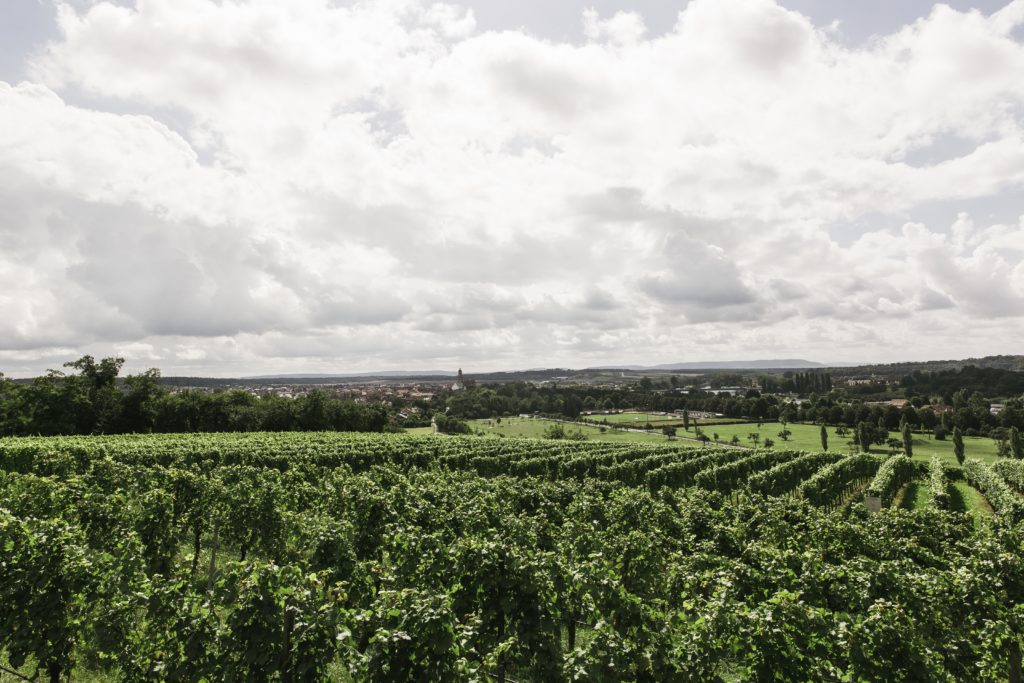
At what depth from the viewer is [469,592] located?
34.8 ft

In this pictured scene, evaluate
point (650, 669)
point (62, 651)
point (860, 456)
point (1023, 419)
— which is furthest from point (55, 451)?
point (1023, 419)

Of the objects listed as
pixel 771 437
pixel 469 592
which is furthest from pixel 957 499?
pixel 771 437

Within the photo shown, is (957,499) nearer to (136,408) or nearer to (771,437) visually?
(771,437)

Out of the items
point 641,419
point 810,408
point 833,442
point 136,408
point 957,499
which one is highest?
point 136,408

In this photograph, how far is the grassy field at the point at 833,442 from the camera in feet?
307

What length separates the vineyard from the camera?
7.62m

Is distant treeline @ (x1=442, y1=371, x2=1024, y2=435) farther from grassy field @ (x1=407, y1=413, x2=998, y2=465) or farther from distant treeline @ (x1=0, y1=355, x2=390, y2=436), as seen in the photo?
distant treeline @ (x1=0, y1=355, x2=390, y2=436)

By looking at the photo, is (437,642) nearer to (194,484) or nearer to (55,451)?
(194,484)

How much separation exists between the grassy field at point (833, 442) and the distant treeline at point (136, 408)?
86.0 m

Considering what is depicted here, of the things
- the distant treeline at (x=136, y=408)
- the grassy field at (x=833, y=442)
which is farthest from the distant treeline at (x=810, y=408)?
the distant treeline at (x=136, y=408)

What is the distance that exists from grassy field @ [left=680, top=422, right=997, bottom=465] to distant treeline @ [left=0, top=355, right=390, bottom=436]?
85968 mm

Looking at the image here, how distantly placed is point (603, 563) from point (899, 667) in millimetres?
5678

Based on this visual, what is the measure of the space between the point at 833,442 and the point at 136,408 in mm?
128307

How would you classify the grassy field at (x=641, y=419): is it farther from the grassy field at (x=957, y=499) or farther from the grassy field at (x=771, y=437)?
the grassy field at (x=957, y=499)
